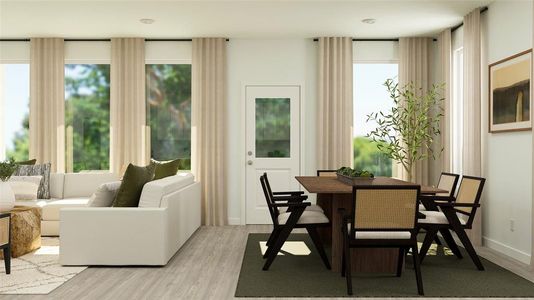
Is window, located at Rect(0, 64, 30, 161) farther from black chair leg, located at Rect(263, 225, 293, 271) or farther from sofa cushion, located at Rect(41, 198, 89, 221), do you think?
black chair leg, located at Rect(263, 225, 293, 271)

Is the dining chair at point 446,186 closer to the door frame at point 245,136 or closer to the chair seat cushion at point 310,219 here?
the chair seat cushion at point 310,219

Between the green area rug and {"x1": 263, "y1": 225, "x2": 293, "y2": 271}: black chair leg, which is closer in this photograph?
the green area rug

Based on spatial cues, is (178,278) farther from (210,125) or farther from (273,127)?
(273,127)

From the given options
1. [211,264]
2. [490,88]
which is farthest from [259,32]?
[211,264]

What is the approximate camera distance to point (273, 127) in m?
7.25

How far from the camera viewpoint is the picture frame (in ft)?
15.5

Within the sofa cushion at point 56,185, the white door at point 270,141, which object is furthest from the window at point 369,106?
the sofa cushion at point 56,185

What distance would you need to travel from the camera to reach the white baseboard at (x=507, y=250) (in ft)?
15.5

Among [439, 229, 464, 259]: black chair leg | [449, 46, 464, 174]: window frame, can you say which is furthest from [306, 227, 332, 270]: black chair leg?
[449, 46, 464, 174]: window frame

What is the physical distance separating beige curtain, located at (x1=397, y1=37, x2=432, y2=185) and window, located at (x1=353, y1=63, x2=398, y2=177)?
0.22 meters

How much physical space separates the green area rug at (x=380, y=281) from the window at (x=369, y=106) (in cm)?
260

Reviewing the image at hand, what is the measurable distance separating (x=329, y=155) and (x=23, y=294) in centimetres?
450

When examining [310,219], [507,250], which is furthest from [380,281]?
[507,250]

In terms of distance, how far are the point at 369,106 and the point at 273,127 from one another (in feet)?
4.74
